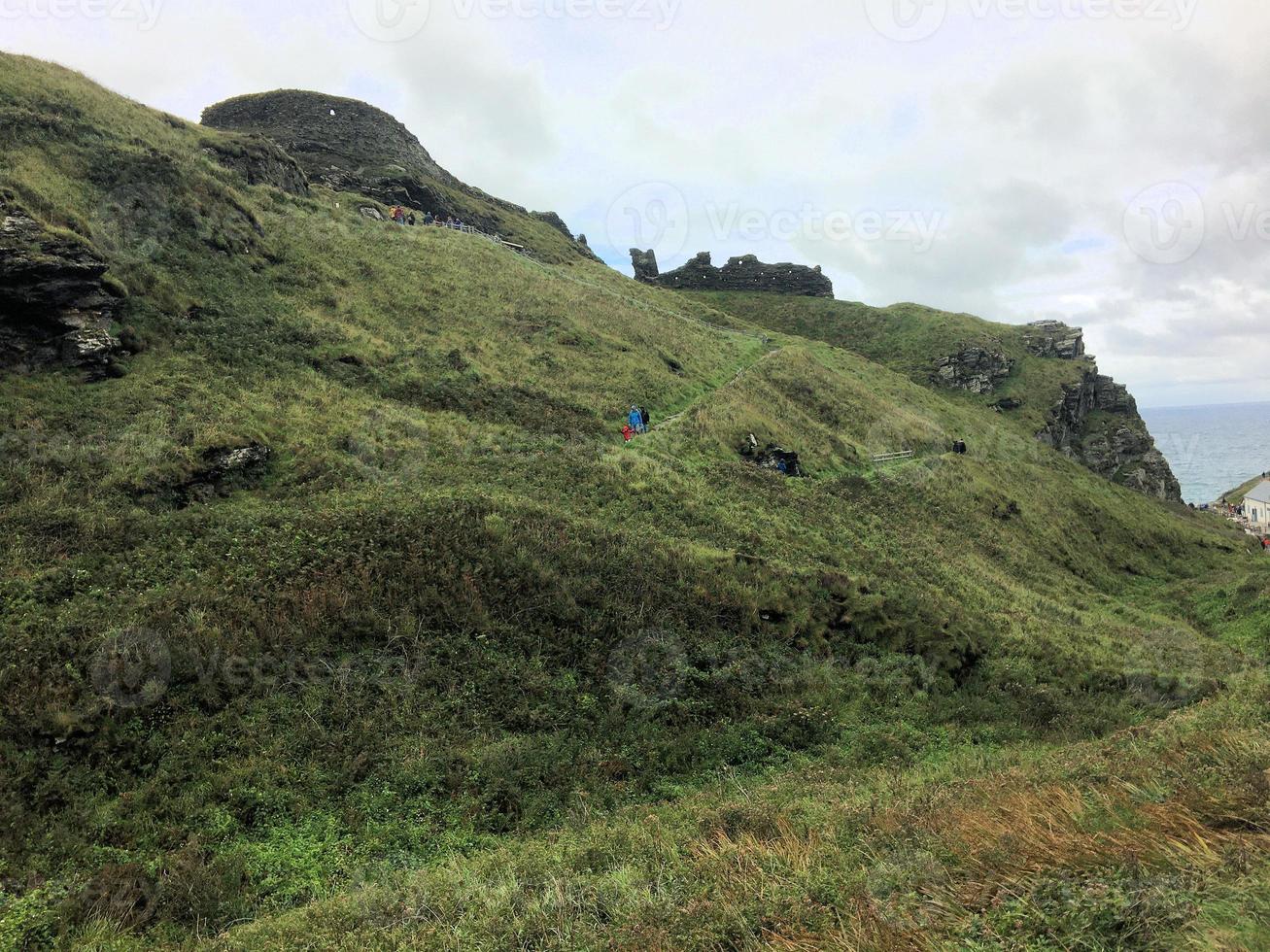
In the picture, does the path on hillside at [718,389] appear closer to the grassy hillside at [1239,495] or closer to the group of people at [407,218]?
the group of people at [407,218]

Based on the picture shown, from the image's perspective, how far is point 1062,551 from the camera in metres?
32.8

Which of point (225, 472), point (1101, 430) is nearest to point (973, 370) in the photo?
point (1101, 430)

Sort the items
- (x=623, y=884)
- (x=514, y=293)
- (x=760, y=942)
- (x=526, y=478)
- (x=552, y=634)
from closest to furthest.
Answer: (x=760, y=942), (x=623, y=884), (x=552, y=634), (x=526, y=478), (x=514, y=293)

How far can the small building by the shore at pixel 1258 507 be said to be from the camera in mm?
94438

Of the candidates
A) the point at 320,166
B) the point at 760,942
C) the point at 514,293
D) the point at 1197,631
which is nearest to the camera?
the point at 760,942

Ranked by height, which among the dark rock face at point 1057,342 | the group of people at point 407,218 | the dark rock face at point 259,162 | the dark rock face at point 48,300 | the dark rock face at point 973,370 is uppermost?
the dark rock face at point 1057,342

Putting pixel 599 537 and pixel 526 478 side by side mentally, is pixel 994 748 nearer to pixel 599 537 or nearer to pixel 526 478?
pixel 599 537

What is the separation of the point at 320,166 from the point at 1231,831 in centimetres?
7788

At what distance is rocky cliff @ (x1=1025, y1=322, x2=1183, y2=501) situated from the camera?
7275 cm

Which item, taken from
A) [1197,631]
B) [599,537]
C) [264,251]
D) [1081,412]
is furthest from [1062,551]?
[1081,412]

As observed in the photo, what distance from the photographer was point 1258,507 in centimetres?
9681

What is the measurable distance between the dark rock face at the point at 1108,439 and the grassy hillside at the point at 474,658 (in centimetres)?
5245

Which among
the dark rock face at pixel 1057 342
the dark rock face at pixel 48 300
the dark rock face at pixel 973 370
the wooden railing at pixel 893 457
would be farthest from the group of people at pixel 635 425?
the dark rock face at pixel 1057 342

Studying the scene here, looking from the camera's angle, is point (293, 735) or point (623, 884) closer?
point (623, 884)
